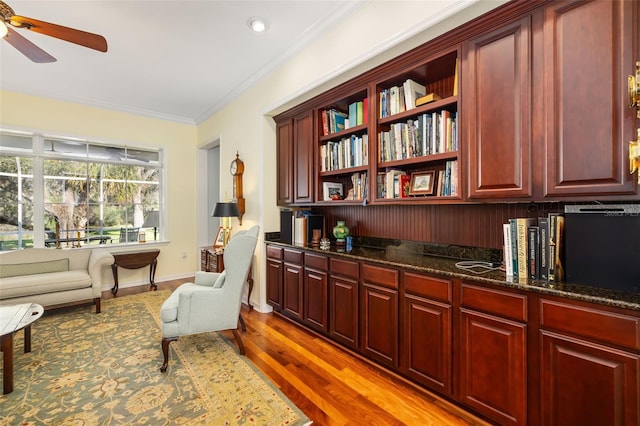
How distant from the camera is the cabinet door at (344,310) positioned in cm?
247

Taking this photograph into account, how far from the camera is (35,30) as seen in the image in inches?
81.7

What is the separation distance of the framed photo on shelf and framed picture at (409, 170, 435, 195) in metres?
0.91

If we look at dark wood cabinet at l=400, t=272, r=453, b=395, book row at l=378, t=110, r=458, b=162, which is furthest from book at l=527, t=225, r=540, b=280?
book row at l=378, t=110, r=458, b=162

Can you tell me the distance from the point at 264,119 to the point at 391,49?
1.97 meters

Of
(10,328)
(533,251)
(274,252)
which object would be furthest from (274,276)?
(533,251)

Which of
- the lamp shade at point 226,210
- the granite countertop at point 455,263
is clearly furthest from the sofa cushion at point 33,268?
the granite countertop at point 455,263

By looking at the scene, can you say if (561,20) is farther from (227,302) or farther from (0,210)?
(0,210)

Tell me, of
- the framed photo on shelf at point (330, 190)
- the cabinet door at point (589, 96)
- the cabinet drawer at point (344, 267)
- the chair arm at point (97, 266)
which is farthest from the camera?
the chair arm at point (97, 266)

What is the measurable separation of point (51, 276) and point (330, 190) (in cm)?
352

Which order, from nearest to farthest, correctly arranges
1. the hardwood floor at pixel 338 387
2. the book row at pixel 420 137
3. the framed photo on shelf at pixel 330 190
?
the hardwood floor at pixel 338 387 → the book row at pixel 420 137 → the framed photo on shelf at pixel 330 190

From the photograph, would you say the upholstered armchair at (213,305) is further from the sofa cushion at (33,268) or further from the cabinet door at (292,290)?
the sofa cushion at (33,268)

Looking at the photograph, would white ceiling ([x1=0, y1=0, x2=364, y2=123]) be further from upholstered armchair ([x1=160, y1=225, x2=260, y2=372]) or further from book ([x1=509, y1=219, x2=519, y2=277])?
book ([x1=509, y1=219, x2=519, y2=277])

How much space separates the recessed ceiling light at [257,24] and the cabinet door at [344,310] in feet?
7.88

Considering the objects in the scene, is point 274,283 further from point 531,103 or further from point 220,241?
point 531,103
